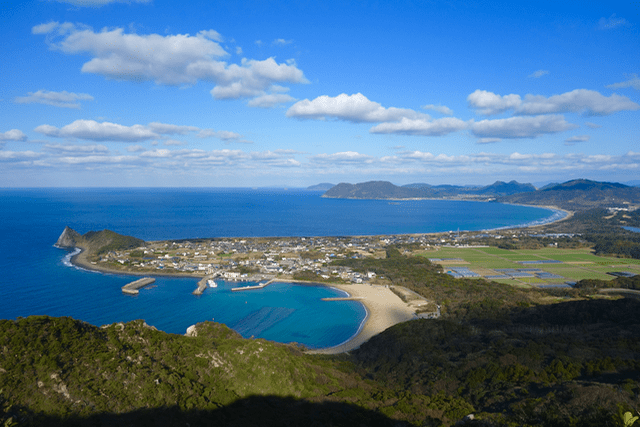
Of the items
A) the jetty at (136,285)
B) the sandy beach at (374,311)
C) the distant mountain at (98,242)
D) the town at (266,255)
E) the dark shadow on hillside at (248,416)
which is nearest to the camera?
the dark shadow on hillside at (248,416)

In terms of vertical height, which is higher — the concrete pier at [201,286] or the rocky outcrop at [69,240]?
the rocky outcrop at [69,240]

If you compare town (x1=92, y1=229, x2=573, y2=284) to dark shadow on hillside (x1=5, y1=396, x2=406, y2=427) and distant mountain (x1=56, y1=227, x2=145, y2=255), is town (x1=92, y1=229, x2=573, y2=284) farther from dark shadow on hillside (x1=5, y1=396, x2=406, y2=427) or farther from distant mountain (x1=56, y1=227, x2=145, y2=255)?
dark shadow on hillside (x1=5, y1=396, x2=406, y2=427)

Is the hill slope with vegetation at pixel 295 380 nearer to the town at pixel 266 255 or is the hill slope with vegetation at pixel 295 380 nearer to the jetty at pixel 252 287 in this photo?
the jetty at pixel 252 287

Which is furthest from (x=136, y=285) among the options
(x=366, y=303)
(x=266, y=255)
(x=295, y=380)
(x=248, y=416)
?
(x=248, y=416)

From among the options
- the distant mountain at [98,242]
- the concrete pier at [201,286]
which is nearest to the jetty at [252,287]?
the concrete pier at [201,286]

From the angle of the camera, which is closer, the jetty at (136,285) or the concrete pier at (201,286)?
the jetty at (136,285)

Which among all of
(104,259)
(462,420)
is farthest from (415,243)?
(462,420)

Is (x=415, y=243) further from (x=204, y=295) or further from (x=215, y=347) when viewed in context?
(x=215, y=347)
